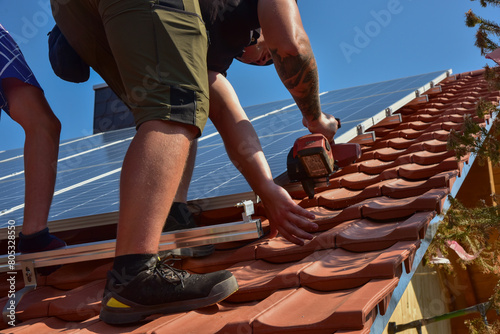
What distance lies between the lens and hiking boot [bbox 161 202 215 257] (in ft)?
7.45

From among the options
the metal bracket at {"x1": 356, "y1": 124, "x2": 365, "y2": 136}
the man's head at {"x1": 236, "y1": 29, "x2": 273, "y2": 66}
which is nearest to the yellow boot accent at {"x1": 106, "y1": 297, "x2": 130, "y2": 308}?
the man's head at {"x1": 236, "y1": 29, "x2": 273, "y2": 66}

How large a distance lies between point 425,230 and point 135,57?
1.12m

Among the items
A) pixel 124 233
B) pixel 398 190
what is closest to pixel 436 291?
pixel 398 190

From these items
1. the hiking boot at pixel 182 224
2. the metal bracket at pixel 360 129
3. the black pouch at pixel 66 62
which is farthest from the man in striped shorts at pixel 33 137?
the metal bracket at pixel 360 129

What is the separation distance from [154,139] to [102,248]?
811 millimetres

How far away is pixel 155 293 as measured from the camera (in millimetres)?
1670

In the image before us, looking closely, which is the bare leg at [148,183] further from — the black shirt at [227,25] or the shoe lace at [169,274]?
the black shirt at [227,25]

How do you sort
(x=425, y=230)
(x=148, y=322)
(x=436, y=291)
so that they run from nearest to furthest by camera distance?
(x=148, y=322)
(x=425, y=230)
(x=436, y=291)

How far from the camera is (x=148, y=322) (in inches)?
66.4

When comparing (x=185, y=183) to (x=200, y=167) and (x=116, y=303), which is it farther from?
(x=116, y=303)

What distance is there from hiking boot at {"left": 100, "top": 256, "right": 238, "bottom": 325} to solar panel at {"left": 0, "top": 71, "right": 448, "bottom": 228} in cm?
68

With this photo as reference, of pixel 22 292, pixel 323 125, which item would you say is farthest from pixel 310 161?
pixel 22 292

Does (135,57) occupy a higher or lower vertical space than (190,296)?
higher

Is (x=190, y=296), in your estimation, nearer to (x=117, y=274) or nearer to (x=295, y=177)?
(x=117, y=274)
